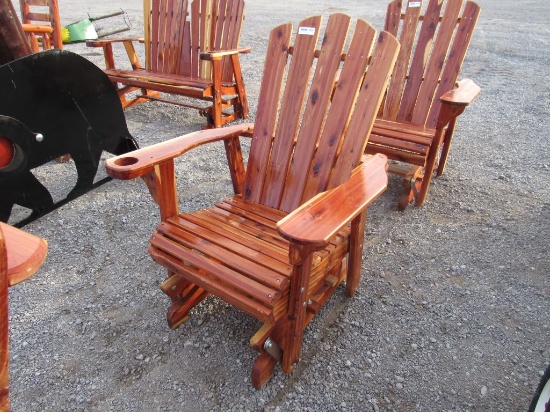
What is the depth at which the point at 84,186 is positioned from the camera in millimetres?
2865

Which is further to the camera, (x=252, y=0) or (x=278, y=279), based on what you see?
(x=252, y=0)

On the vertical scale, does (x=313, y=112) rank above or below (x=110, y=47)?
above

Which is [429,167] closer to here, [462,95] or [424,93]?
[462,95]

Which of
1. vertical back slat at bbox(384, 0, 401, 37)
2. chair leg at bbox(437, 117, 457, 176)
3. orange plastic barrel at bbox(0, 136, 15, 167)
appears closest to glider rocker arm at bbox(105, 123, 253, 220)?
orange plastic barrel at bbox(0, 136, 15, 167)

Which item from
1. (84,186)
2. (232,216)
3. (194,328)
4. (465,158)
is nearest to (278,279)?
(232,216)

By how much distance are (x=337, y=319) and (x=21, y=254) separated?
1495mm

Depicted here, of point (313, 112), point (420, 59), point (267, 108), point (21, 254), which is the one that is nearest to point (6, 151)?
point (267, 108)

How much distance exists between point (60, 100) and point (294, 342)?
2.10m

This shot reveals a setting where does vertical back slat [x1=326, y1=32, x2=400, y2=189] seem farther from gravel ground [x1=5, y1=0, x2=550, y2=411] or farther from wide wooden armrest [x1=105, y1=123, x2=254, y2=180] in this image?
gravel ground [x1=5, y1=0, x2=550, y2=411]

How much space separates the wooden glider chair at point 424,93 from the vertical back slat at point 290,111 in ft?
2.92

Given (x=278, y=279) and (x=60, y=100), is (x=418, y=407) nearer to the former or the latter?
(x=278, y=279)

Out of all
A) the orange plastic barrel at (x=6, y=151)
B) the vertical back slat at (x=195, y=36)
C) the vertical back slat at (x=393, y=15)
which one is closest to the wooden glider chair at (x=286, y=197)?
the orange plastic barrel at (x=6, y=151)

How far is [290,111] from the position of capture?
2.01m

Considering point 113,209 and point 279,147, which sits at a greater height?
point 279,147
